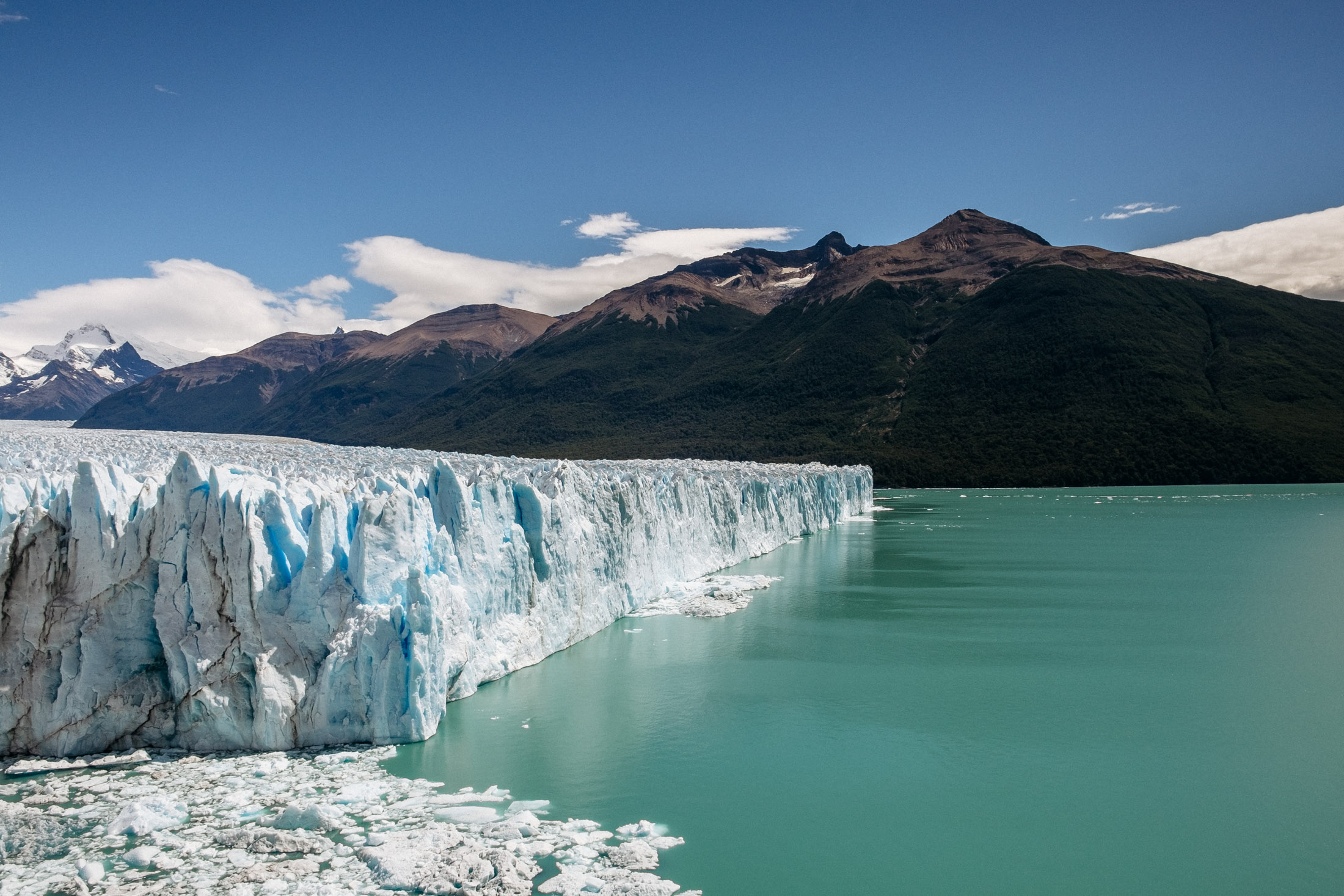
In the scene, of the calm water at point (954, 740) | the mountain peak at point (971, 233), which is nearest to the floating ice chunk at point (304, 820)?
the calm water at point (954, 740)

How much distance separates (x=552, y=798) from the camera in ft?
30.1

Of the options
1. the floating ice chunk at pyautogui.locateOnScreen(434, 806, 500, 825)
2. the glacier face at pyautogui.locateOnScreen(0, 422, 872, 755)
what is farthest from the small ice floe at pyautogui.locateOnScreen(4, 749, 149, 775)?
the floating ice chunk at pyautogui.locateOnScreen(434, 806, 500, 825)

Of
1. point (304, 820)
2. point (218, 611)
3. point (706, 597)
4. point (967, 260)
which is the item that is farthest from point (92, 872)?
point (967, 260)

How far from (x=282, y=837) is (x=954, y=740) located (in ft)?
28.3

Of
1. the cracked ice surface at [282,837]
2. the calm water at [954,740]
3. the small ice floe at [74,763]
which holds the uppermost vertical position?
the small ice floe at [74,763]

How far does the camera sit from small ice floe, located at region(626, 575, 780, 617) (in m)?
19.6

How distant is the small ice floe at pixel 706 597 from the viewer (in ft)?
64.2

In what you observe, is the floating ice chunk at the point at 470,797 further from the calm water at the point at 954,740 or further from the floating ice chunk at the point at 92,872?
the floating ice chunk at the point at 92,872

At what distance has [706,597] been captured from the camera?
21016 mm

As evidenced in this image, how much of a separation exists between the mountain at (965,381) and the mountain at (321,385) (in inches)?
967

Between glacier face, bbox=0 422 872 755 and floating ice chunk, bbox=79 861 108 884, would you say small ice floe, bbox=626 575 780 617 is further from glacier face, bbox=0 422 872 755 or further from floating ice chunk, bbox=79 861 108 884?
floating ice chunk, bbox=79 861 108 884

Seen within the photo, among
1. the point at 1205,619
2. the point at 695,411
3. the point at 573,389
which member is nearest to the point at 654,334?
the point at 573,389

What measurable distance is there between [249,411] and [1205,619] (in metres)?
182

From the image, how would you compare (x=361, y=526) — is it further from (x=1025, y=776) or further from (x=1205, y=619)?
(x=1205, y=619)
